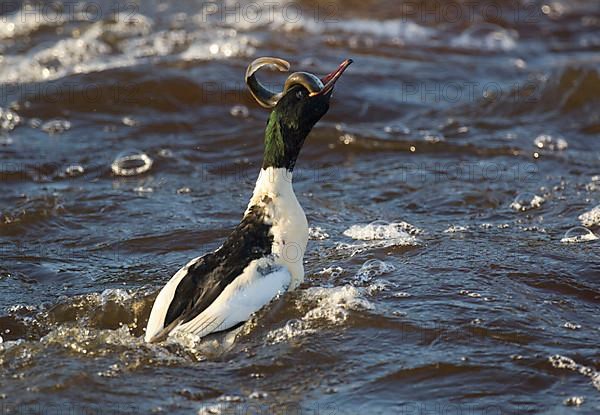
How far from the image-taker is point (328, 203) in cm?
800

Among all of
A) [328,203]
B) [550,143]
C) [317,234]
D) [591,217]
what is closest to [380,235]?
[317,234]

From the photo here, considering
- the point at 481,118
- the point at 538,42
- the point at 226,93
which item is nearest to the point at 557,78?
the point at 481,118

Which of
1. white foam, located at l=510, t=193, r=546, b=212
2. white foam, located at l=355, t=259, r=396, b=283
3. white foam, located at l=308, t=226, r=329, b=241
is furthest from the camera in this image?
white foam, located at l=510, t=193, r=546, b=212

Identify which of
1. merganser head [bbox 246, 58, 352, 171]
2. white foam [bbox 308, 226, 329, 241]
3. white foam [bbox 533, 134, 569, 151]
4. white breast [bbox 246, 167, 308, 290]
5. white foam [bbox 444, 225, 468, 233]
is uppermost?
merganser head [bbox 246, 58, 352, 171]

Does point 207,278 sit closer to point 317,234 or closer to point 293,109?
point 293,109

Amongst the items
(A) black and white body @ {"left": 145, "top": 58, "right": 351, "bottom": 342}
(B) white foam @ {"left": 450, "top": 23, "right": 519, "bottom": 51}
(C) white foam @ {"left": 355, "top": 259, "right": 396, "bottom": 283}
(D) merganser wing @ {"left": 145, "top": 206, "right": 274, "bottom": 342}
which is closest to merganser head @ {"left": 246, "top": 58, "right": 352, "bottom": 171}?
(A) black and white body @ {"left": 145, "top": 58, "right": 351, "bottom": 342}

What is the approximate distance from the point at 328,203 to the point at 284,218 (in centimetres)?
240

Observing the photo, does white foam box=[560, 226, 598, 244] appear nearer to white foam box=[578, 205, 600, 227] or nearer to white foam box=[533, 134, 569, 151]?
white foam box=[578, 205, 600, 227]

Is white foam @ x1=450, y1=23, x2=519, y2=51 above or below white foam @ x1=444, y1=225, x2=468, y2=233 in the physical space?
above

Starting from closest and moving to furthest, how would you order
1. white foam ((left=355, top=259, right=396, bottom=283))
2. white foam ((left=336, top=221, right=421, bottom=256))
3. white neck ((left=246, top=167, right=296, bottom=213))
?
white neck ((left=246, top=167, right=296, bottom=213)) → white foam ((left=355, top=259, right=396, bottom=283)) → white foam ((left=336, top=221, right=421, bottom=256))

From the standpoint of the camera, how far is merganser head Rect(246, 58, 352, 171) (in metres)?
5.58

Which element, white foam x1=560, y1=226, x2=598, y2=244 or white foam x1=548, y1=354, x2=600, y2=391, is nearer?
white foam x1=548, y1=354, x2=600, y2=391

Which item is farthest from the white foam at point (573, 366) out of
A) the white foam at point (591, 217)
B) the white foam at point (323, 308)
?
the white foam at point (591, 217)

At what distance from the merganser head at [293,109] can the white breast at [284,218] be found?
8cm
